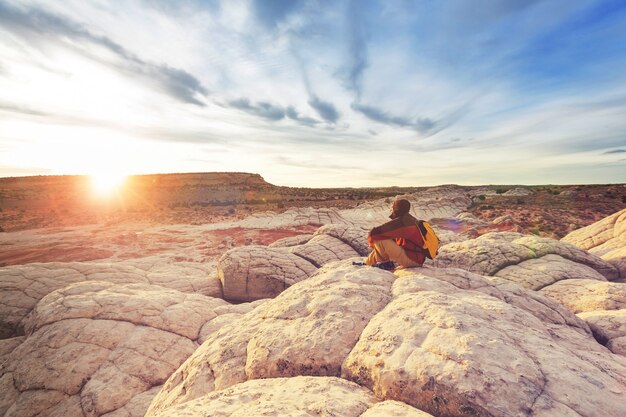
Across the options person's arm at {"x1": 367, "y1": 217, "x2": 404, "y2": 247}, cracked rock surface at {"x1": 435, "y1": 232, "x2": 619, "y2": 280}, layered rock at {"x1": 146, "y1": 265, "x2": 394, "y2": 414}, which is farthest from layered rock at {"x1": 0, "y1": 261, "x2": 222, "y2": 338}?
cracked rock surface at {"x1": 435, "y1": 232, "x2": 619, "y2": 280}

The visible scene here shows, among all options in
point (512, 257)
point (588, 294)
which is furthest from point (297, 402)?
point (512, 257)

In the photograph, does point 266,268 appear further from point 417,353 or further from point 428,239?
point 417,353

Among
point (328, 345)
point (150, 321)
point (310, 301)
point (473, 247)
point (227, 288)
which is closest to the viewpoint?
point (328, 345)

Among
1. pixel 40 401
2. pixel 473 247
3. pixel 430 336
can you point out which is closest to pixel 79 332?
pixel 40 401

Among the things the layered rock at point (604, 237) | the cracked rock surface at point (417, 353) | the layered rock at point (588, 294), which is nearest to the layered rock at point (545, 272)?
the layered rock at point (588, 294)

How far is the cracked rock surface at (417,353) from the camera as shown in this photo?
2.54 metres

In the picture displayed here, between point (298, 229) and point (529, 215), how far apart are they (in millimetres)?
24852

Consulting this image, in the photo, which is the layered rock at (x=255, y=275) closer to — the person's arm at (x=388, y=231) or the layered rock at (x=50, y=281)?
the layered rock at (x=50, y=281)

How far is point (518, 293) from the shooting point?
5668mm

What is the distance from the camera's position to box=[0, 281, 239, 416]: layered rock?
17.5ft

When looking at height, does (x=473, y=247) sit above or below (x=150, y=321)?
above

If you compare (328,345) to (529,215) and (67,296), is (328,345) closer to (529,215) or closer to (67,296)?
(67,296)

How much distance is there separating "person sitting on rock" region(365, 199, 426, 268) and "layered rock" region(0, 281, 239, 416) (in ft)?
15.0

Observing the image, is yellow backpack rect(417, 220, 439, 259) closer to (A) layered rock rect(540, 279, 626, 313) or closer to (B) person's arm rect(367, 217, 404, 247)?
(B) person's arm rect(367, 217, 404, 247)
